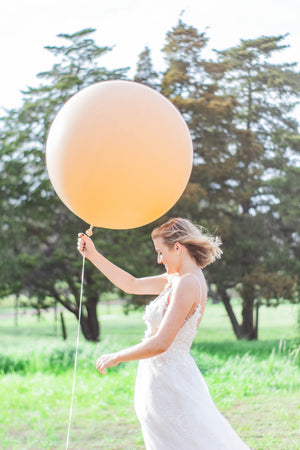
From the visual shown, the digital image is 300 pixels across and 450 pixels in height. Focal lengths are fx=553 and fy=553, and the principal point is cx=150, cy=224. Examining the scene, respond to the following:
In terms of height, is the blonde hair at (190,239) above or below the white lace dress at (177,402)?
above

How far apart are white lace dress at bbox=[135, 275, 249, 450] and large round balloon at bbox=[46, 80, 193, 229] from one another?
48 centimetres

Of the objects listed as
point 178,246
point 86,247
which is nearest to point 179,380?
point 178,246

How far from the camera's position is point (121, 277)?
Answer: 2719 mm

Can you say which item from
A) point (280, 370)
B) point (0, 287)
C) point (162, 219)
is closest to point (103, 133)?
point (280, 370)

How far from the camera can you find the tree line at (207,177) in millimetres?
10195

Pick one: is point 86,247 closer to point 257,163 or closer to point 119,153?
point 119,153

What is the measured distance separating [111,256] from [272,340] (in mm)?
3427

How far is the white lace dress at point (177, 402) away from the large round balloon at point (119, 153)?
475 millimetres

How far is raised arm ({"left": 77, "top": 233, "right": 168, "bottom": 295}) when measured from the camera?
264 centimetres

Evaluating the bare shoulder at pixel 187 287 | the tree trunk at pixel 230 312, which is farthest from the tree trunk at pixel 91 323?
the bare shoulder at pixel 187 287

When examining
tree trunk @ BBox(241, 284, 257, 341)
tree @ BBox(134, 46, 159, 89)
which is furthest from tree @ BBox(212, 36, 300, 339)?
tree @ BBox(134, 46, 159, 89)

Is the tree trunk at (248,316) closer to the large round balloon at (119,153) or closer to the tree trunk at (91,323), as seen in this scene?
the tree trunk at (91,323)

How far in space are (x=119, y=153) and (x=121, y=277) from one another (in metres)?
0.66

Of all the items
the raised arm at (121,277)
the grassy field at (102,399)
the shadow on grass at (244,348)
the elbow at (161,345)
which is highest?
the raised arm at (121,277)
